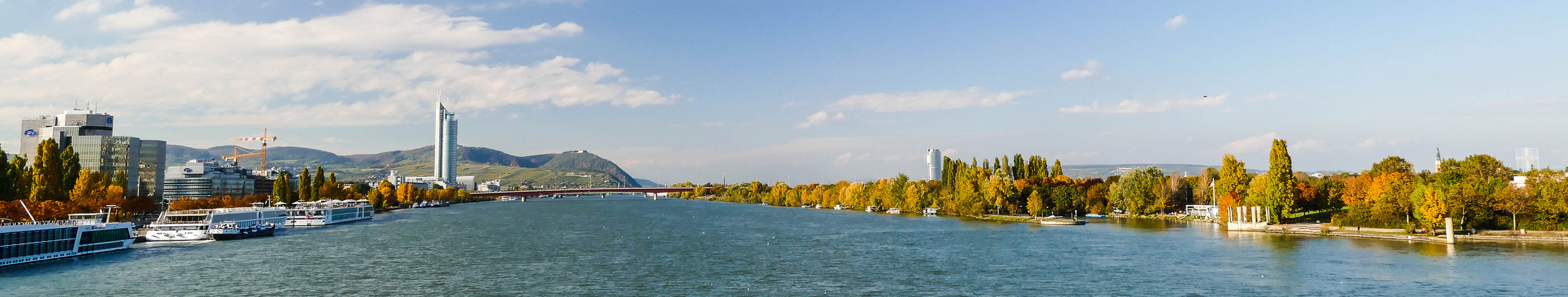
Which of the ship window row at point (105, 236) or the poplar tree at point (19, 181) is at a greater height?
the poplar tree at point (19, 181)

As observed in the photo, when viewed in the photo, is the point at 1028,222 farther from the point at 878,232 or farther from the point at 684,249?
the point at 684,249

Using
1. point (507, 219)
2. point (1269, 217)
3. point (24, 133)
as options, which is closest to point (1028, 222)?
point (1269, 217)

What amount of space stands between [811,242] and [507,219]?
67.1 meters

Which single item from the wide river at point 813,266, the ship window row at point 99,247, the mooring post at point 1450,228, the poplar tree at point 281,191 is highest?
the poplar tree at point 281,191

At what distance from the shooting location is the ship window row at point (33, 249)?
52.0 m

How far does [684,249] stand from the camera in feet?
215

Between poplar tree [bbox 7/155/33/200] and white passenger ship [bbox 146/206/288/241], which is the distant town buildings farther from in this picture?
white passenger ship [bbox 146/206/288/241]

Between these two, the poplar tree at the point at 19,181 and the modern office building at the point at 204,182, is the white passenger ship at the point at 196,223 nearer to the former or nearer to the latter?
the poplar tree at the point at 19,181

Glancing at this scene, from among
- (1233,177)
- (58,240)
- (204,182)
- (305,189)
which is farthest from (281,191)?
(1233,177)

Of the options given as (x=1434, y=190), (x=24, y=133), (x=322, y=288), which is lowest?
(x=322, y=288)

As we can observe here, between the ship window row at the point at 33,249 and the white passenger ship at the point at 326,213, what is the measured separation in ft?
162

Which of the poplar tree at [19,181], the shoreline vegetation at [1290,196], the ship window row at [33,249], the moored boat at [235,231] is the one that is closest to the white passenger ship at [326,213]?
the moored boat at [235,231]

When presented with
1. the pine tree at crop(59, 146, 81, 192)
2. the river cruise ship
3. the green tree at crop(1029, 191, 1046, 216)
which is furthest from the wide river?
the pine tree at crop(59, 146, 81, 192)

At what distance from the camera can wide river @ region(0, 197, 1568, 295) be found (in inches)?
1667
